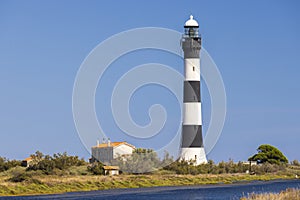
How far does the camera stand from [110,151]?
260ft

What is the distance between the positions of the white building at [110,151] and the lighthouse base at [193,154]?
8822mm

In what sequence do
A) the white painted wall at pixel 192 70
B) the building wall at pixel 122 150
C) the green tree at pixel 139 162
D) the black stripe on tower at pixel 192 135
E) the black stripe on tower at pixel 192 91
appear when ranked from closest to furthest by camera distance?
the black stripe on tower at pixel 192 91, the black stripe on tower at pixel 192 135, the white painted wall at pixel 192 70, the green tree at pixel 139 162, the building wall at pixel 122 150

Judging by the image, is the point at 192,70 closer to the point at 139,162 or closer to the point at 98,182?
the point at 139,162

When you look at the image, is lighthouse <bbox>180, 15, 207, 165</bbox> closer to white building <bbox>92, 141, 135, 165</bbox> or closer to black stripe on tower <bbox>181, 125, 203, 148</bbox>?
black stripe on tower <bbox>181, 125, 203, 148</bbox>

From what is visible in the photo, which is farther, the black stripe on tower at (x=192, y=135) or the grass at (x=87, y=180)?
the black stripe on tower at (x=192, y=135)

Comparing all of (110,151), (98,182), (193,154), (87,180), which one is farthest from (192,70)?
(110,151)

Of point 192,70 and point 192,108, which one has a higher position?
point 192,70

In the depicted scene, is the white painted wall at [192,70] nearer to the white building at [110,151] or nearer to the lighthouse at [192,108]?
the lighthouse at [192,108]

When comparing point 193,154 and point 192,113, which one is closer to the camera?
point 192,113

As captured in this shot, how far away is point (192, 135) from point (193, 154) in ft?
8.98

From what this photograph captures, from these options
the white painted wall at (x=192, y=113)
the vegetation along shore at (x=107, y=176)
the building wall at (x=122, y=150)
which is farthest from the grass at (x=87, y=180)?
the building wall at (x=122, y=150)

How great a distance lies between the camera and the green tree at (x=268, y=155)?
8800 centimetres

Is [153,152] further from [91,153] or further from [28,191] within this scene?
[28,191]

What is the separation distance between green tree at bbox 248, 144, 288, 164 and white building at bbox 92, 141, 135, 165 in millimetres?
15522
